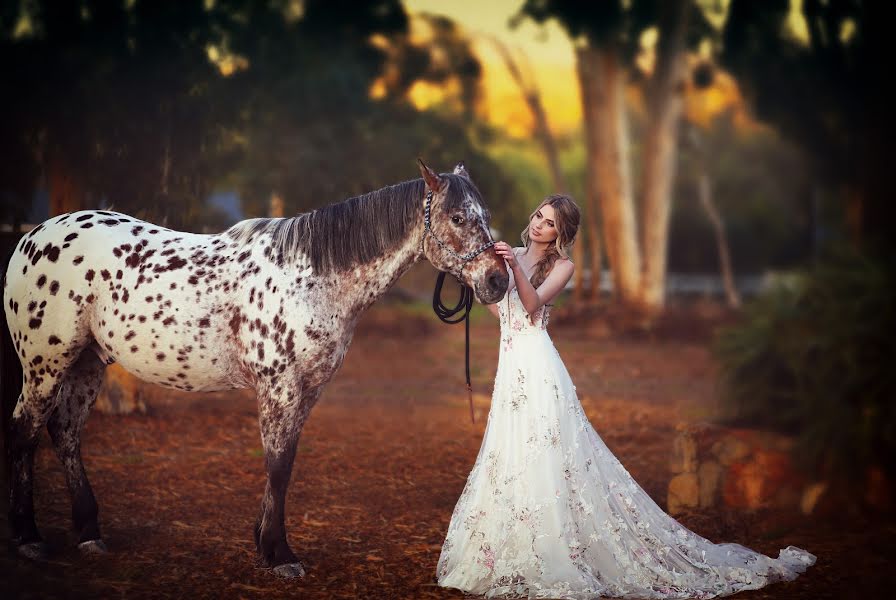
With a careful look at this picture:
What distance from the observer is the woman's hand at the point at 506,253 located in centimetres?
370

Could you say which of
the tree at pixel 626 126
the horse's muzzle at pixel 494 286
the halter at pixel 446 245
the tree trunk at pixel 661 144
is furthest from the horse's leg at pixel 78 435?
the tree trunk at pixel 661 144

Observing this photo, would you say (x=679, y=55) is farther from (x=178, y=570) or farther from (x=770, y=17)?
(x=178, y=570)

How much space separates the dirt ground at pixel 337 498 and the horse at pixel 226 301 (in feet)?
0.96

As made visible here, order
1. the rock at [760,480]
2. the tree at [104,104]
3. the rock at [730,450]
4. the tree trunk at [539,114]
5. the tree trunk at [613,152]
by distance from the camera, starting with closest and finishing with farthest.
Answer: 1. the rock at [760,480]
2. the rock at [730,450]
3. the tree at [104,104]
4. the tree trunk at [613,152]
5. the tree trunk at [539,114]

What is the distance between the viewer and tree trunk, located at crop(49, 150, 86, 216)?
6871 millimetres

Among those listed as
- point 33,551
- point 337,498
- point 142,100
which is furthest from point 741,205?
point 33,551

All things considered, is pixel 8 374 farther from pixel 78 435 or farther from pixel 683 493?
pixel 683 493

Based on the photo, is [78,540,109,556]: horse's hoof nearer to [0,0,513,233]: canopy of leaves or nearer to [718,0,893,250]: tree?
[0,0,513,233]: canopy of leaves

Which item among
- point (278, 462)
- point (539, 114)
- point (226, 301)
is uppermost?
point (539, 114)

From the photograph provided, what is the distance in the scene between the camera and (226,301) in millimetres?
4059

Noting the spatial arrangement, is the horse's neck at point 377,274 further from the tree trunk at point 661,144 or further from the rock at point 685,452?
the tree trunk at point 661,144

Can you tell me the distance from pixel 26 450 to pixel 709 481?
3929mm

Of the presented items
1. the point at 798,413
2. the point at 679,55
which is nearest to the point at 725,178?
the point at 679,55

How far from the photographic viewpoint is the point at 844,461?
4.47 m
